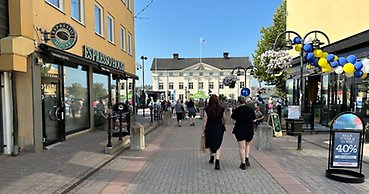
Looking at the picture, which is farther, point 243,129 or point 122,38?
point 122,38

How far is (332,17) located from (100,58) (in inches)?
436

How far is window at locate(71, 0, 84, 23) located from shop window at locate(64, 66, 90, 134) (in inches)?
72.9

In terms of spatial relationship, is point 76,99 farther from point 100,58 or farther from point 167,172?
point 167,172

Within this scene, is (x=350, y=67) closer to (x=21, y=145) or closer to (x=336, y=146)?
(x=336, y=146)

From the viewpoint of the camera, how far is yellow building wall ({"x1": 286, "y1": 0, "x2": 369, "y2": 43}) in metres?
12.5

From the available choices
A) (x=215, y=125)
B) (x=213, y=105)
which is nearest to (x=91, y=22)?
(x=213, y=105)

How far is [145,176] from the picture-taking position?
6242mm

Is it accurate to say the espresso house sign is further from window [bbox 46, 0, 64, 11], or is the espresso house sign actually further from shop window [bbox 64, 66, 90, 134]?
window [bbox 46, 0, 64, 11]

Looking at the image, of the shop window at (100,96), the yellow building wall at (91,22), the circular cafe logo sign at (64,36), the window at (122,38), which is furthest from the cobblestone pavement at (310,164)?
the window at (122,38)

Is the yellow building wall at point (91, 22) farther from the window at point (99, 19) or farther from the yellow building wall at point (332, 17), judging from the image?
the yellow building wall at point (332, 17)

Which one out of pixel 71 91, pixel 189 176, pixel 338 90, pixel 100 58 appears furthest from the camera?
pixel 338 90

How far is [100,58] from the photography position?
44.3 ft

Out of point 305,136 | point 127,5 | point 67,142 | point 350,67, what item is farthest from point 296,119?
point 127,5

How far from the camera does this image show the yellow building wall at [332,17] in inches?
490
